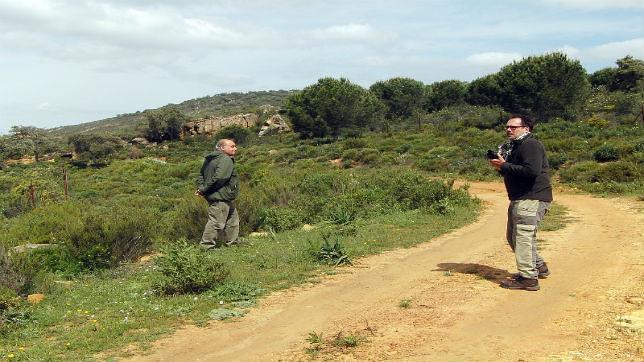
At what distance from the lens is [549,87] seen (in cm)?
3975

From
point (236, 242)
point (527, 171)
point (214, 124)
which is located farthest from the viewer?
point (214, 124)

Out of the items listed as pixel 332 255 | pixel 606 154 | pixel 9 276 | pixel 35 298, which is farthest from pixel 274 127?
pixel 35 298

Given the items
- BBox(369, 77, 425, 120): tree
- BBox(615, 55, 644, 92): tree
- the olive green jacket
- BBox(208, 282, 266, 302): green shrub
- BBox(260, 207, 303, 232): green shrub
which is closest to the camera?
BBox(208, 282, 266, 302): green shrub

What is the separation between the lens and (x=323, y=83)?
179 feet

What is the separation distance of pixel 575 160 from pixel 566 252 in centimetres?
1355

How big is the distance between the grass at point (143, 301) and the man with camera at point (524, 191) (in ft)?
7.66

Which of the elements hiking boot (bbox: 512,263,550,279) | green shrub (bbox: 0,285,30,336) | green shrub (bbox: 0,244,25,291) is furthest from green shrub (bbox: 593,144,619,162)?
green shrub (bbox: 0,285,30,336)

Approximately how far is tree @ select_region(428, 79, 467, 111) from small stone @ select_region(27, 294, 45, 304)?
54128 millimetres

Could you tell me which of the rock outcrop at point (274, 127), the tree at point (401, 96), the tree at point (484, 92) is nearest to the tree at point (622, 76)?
the tree at point (484, 92)

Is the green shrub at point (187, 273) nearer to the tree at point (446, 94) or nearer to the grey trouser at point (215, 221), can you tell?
the grey trouser at point (215, 221)

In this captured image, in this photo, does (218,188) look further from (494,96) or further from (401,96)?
(401,96)

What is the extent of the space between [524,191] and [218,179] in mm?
4805

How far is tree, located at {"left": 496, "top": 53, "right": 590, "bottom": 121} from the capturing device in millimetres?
38750

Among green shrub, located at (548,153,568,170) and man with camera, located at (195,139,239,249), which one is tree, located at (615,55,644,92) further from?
man with camera, located at (195,139,239,249)
